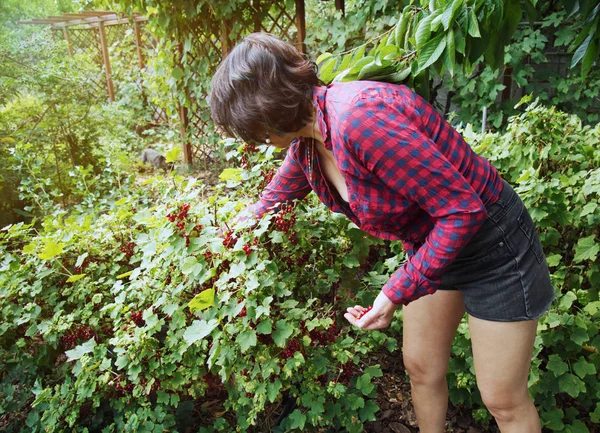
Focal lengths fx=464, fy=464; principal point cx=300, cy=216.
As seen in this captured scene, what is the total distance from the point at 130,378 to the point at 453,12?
153 centimetres

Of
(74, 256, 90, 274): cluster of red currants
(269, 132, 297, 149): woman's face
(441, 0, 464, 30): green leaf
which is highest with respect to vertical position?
(441, 0, 464, 30): green leaf

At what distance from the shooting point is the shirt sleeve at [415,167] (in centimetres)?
105

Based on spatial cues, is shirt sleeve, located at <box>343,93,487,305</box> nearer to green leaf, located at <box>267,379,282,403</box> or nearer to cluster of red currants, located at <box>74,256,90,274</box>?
green leaf, located at <box>267,379,282,403</box>

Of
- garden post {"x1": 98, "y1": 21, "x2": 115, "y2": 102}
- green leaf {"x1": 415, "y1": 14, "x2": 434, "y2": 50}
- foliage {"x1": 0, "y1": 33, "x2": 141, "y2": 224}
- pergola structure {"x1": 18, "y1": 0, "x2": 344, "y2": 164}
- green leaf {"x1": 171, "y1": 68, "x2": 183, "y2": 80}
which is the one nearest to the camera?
green leaf {"x1": 415, "y1": 14, "x2": 434, "y2": 50}

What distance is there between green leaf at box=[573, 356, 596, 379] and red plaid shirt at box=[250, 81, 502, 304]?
997 millimetres

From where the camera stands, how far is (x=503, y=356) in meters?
1.30

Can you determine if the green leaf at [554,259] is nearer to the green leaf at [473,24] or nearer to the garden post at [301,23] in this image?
the green leaf at [473,24]

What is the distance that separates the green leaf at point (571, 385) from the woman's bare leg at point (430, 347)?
0.53 m

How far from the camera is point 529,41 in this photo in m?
4.47

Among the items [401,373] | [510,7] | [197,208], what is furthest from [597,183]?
[197,208]

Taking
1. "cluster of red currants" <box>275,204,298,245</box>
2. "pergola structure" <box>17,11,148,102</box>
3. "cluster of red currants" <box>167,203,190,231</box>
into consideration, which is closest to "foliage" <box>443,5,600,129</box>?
"cluster of red currants" <box>275,204,298,245</box>

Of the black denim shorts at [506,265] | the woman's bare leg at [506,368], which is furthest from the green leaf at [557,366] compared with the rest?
the black denim shorts at [506,265]

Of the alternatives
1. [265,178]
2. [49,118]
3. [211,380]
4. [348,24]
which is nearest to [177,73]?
[49,118]

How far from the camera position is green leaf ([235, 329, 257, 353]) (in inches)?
52.9
